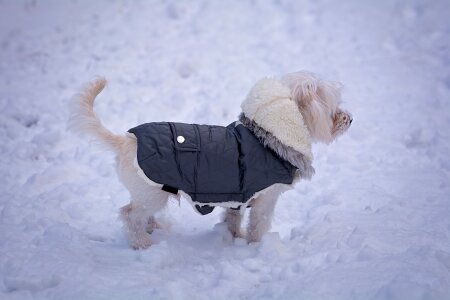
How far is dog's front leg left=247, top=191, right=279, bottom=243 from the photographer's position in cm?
334

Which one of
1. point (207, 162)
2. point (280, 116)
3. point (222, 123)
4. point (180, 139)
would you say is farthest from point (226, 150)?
point (222, 123)

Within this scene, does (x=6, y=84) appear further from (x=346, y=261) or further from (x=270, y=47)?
(x=346, y=261)

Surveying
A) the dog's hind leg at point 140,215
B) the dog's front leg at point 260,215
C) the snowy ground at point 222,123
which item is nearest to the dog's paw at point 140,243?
the dog's hind leg at point 140,215

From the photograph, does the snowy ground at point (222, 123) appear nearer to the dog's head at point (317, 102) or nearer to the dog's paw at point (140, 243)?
the dog's paw at point (140, 243)

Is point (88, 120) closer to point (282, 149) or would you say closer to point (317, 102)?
point (282, 149)

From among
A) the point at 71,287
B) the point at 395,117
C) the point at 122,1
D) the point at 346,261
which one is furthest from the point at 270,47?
the point at 71,287

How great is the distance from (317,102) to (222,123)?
256 cm

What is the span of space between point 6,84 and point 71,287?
4.77m

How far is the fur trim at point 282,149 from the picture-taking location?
10.1 ft

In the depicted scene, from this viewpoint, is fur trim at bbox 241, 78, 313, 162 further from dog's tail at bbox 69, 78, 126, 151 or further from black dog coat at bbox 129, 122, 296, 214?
dog's tail at bbox 69, 78, 126, 151

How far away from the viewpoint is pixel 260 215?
3.40 metres

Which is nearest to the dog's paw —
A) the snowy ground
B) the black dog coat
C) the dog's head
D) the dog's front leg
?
the snowy ground

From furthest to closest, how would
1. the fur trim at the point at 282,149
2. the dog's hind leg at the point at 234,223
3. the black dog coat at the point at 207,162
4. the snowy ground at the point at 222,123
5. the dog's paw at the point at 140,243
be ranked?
the dog's hind leg at the point at 234,223
the dog's paw at the point at 140,243
the fur trim at the point at 282,149
the black dog coat at the point at 207,162
the snowy ground at the point at 222,123

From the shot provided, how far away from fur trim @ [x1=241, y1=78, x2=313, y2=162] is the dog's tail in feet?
3.33
